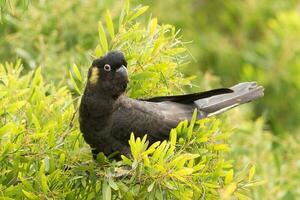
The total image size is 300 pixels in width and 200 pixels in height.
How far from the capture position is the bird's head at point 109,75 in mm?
3680

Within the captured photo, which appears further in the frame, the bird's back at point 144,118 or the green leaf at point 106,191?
the bird's back at point 144,118

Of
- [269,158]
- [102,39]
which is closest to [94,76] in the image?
[102,39]

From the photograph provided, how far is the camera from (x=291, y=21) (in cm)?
790

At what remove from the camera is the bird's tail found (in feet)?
13.8

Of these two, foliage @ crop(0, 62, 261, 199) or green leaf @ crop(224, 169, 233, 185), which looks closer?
foliage @ crop(0, 62, 261, 199)

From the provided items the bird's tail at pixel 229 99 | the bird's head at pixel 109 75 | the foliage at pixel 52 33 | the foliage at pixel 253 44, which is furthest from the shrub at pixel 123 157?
the foliage at pixel 253 44

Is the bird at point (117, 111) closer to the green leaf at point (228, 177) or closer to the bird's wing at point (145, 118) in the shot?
the bird's wing at point (145, 118)

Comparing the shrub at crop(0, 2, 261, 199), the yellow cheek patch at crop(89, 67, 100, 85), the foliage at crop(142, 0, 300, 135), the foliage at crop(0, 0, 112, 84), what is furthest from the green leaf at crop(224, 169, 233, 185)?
the foliage at crop(142, 0, 300, 135)

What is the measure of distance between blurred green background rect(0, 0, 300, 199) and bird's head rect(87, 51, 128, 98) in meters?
0.21

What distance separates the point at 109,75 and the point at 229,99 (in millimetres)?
798

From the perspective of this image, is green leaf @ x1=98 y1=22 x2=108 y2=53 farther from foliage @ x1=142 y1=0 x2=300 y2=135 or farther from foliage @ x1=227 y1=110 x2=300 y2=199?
foliage @ x1=142 y1=0 x2=300 y2=135

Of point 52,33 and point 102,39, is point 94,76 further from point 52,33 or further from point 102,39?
point 52,33

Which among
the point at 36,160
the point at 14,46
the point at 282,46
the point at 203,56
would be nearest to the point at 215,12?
the point at 203,56

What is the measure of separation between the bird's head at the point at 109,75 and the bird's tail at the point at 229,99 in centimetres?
54
